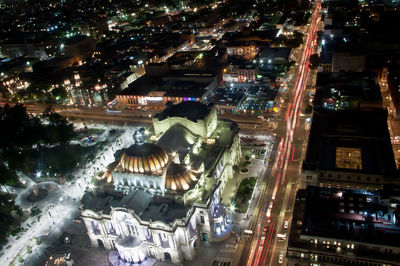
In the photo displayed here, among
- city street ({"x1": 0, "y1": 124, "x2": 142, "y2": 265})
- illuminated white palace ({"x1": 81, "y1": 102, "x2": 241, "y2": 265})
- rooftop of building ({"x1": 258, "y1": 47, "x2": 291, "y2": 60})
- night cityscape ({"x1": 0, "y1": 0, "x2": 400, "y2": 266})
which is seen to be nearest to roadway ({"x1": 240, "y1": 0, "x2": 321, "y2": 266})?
night cityscape ({"x1": 0, "y1": 0, "x2": 400, "y2": 266})

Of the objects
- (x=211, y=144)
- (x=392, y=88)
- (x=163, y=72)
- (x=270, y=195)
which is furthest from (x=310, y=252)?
(x=163, y=72)

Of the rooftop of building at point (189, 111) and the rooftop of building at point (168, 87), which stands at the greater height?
the rooftop of building at point (189, 111)

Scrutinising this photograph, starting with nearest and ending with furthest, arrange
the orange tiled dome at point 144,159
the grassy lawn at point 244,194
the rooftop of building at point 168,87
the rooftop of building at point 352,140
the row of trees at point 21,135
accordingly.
Answer: 1. the orange tiled dome at point 144,159
2. the rooftop of building at point 352,140
3. the grassy lawn at point 244,194
4. the row of trees at point 21,135
5. the rooftop of building at point 168,87

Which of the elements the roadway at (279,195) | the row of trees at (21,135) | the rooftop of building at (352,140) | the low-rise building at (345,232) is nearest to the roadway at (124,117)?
→ the roadway at (279,195)

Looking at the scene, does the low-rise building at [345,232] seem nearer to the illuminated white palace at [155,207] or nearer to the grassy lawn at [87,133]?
the illuminated white palace at [155,207]

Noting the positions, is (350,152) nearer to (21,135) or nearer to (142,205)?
(142,205)

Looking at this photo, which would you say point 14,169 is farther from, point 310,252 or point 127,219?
point 310,252
